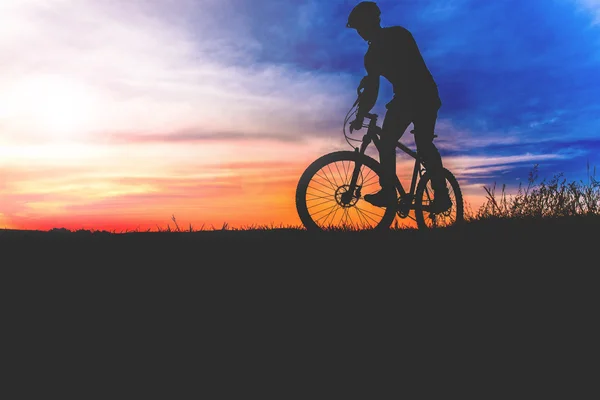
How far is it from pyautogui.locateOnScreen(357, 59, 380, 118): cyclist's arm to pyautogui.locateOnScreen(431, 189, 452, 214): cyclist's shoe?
1888mm

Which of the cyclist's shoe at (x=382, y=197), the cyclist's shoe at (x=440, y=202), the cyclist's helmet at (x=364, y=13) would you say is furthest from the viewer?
the cyclist's shoe at (x=440, y=202)

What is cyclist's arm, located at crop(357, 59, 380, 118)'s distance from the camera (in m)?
6.35

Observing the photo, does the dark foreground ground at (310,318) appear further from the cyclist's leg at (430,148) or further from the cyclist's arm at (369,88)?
the cyclist's leg at (430,148)

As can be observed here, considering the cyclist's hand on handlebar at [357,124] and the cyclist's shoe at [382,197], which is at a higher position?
the cyclist's hand on handlebar at [357,124]

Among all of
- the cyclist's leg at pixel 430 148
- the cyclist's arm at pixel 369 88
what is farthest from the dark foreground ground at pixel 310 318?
the cyclist's leg at pixel 430 148

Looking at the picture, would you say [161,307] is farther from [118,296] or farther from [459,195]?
[459,195]

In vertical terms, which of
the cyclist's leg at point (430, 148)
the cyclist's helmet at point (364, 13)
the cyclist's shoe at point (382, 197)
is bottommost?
the cyclist's shoe at point (382, 197)

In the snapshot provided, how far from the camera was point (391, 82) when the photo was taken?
655 centimetres

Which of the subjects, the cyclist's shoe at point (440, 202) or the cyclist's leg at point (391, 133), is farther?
the cyclist's shoe at point (440, 202)

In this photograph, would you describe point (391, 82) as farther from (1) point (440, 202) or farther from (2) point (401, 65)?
(1) point (440, 202)

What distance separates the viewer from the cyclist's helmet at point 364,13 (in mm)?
6305

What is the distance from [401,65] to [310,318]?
13.4ft

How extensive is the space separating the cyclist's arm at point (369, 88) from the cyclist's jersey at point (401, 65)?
12 mm

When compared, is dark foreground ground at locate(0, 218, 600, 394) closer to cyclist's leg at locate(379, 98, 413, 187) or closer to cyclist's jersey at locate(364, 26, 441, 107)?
cyclist's leg at locate(379, 98, 413, 187)
